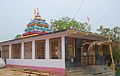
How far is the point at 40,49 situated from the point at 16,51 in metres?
4.35

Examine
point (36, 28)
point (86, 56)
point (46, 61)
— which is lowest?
point (46, 61)

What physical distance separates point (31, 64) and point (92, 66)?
16.2ft

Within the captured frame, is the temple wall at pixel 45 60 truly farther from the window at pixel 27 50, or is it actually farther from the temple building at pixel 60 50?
the window at pixel 27 50

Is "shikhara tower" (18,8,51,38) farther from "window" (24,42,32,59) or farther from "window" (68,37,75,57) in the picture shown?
"window" (68,37,75,57)

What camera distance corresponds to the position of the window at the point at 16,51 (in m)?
19.3

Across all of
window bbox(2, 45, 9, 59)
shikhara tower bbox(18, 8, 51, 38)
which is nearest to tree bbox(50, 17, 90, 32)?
shikhara tower bbox(18, 8, 51, 38)

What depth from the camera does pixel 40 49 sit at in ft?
53.5

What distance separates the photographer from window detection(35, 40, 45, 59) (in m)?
16.0

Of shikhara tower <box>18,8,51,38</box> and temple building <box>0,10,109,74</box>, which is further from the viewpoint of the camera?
shikhara tower <box>18,8,51,38</box>

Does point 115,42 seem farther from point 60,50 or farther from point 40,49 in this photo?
point 40,49

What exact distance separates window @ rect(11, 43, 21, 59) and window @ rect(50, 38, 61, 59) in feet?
16.3

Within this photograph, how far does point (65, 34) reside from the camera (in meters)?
13.8

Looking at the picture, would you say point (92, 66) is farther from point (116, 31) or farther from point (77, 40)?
point (116, 31)

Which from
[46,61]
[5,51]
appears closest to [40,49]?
[46,61]
